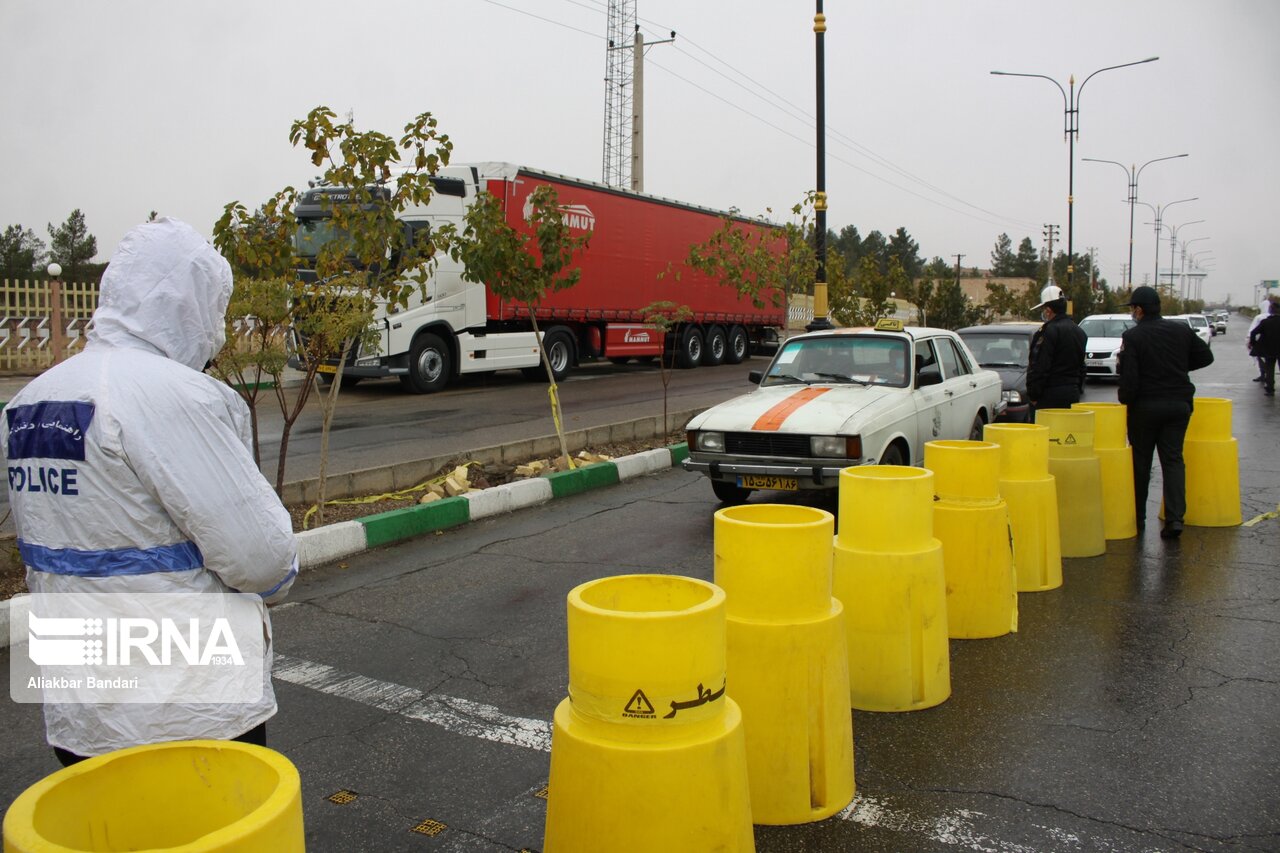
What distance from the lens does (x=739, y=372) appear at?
84.5ft

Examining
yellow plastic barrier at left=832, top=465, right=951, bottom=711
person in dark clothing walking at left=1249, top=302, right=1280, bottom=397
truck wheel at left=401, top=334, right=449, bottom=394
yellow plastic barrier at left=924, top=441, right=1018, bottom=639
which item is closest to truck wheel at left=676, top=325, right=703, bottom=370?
truck wheel at left=401, top=334, right=449, bottom=394

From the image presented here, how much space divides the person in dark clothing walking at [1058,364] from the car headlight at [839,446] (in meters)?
2.32

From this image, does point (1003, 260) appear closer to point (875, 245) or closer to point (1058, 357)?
point (875, 245)

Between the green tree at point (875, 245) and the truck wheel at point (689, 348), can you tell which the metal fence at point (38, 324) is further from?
the green tree at point (875, 245)

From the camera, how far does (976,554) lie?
5324 millimetres

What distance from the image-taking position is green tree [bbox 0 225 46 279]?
41.8m

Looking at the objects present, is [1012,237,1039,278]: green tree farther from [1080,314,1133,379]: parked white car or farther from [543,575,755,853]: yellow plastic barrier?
[543,575,755,853]: yellow plastic barrier

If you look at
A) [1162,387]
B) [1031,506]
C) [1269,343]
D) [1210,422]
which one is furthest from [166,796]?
[1269,343]

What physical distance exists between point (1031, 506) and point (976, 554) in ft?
3.68

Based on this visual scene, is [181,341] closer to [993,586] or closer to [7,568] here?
[993,586]

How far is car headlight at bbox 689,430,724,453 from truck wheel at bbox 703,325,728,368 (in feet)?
62.1

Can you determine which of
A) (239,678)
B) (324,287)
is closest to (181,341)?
(239,678)

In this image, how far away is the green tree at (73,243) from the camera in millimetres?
46688

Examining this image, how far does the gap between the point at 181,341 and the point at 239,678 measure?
806 millimetres
